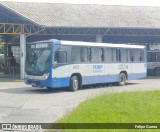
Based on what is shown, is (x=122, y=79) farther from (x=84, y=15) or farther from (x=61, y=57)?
(x=84, y=15)

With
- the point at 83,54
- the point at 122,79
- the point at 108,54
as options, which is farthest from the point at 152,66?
the point at 83,54

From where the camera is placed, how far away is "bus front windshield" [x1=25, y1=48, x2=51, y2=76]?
15.6 meters

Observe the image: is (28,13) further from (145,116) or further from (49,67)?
(145,116)

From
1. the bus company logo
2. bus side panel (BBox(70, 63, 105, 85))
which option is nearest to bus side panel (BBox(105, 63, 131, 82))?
bus side panel (BBox(70, 63, 105, 85))

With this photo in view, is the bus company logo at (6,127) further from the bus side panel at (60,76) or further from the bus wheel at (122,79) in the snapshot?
the bus wheel at (122,79)

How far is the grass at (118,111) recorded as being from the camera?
789cm

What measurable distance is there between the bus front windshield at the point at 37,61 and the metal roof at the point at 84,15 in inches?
301

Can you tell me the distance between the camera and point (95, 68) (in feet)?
58.4

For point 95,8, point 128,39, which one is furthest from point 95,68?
point 128,39

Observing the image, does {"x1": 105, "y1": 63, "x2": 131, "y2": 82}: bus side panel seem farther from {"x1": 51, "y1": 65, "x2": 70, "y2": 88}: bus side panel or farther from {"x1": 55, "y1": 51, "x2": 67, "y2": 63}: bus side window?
{"x1": 55, "y1": 51, "x2": 67, "y2": 63}: bus side window

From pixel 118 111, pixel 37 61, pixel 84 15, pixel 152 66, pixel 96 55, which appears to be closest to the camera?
pixel 118 111

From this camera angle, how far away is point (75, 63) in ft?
54.3

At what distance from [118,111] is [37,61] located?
7.89 metres

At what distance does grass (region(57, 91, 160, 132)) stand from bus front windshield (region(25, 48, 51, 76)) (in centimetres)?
511
